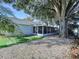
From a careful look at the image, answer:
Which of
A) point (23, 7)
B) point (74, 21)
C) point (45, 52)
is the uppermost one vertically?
point (23, 7)

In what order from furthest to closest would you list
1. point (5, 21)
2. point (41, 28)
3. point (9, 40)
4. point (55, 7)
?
point (41, 28) → point (55, 7) → point (9, 40) → point (5, 21)

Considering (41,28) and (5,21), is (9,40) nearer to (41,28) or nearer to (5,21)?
(5,21)

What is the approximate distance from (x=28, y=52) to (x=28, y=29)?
24.3 metres

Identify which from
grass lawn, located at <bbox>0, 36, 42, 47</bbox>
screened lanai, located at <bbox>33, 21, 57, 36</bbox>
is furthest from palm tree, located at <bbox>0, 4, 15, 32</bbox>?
screened lanai, located at <bbox>33, 21, 57, 36</bbox>

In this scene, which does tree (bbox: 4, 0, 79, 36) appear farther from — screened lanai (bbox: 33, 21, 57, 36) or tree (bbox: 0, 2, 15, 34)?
tree (bbox: 0, 2, 15, 34)

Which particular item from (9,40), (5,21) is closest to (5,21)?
(5,21)

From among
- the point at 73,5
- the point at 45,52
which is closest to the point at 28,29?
the point at 73,5

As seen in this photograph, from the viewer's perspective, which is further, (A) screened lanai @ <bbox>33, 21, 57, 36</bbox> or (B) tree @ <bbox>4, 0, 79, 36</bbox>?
(A) screened lanai @ <bbox>33, 21, 57, 36</bbox>

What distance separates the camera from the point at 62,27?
101ft

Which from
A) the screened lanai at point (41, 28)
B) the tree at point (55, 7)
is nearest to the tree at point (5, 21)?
the tree at point (55, 7)

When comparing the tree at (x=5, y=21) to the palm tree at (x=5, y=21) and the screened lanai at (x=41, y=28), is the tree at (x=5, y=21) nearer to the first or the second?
the palm tree at (x=5, y=21)

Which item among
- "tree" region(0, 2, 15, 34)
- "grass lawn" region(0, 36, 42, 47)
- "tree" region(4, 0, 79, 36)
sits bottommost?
"grass lawn" region(0, 36, 42, 47)

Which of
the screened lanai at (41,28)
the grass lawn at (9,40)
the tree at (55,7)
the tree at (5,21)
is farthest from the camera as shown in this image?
the screened lanai at (41,28)

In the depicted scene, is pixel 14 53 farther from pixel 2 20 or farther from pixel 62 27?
pixel 62 27
